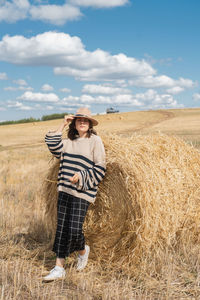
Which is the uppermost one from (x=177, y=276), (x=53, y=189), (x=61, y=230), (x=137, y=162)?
(x=137, y=162)

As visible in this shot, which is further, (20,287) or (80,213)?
(80,213)

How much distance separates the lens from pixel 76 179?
4.29m

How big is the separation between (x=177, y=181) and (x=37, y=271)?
222 centimetres

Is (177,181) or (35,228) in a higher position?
(177,181)

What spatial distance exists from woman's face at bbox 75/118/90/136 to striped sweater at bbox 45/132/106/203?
106mm

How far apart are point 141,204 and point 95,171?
2.28 feet

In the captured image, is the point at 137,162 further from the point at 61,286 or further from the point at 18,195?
the point at 18,195

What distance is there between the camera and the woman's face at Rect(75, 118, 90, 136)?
4.54 metres

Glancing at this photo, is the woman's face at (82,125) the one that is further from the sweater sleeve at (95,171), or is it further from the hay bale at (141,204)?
the hay bale at (141,204)

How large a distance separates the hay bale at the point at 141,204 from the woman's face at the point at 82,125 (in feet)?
1.49

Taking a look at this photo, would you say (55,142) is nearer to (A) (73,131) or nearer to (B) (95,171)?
(A) (73,131)

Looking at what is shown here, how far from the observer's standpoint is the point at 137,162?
4.57 m

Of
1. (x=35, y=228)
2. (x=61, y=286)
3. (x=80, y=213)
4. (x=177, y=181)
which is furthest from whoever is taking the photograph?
(x=35, y=228)

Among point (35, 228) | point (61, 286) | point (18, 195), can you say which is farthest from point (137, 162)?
Answer: point (18, 195)
